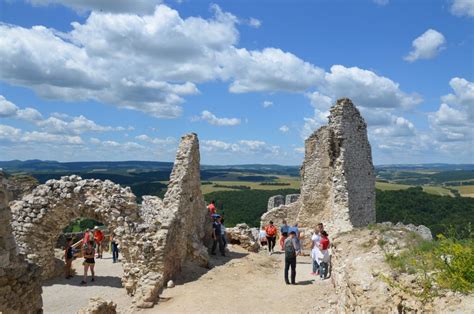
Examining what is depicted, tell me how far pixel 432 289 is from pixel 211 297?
7.06m

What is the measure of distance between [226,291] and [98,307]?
344cm

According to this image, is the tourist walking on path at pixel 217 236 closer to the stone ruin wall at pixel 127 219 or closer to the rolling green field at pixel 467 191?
the stone ruin wall at pixel 127 219

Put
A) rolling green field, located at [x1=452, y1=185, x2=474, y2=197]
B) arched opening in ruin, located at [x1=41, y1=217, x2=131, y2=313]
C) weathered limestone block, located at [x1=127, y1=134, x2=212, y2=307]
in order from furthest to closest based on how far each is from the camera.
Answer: rolling green field, located at [x1=452, y1=185, x2=474, y2=197]
arched opening in ruin, located at [x1=41, y1=217, x2=131, y2=313]
weathered limestone block, located at [x1=127, y1=134, x2=212, y2=307]

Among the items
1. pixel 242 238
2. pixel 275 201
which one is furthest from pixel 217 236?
pixel 275 201

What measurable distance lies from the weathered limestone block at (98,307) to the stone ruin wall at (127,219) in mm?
2052

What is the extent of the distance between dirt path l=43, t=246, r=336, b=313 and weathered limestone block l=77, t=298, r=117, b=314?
2.89ft

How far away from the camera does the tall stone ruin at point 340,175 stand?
640 inches

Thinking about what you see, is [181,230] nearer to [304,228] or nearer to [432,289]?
[304,228]

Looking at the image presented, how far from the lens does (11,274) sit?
6.12m

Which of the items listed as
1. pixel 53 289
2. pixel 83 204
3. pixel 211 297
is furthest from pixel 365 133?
pixel 53 289

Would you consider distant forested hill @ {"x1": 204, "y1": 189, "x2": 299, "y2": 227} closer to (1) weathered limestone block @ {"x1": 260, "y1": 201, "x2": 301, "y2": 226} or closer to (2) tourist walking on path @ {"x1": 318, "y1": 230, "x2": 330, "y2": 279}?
(1) weathered limestone block @ {"x1": 260, "y1": 201, "x2": 301, "y2": 226}

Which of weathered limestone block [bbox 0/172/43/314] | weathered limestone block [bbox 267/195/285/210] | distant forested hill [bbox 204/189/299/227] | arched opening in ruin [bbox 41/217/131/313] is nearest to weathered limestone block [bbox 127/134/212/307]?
arched opening in ruin [bbox 41/217/131/313]

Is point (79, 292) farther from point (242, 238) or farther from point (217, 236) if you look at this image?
point (242, 238)

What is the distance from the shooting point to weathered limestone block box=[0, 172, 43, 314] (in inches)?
235
